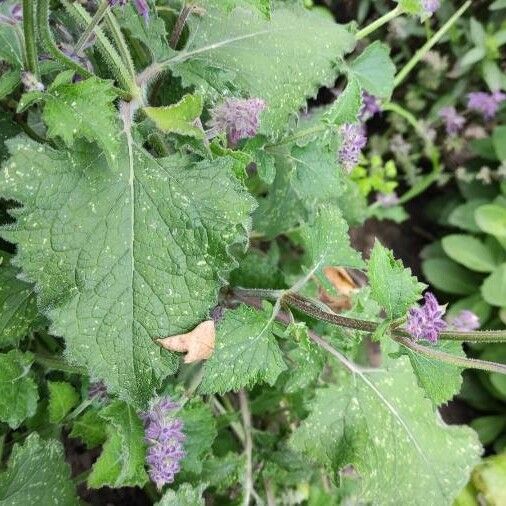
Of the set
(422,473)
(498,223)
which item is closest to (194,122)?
(422,473)

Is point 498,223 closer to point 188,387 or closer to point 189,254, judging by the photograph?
point 188,387

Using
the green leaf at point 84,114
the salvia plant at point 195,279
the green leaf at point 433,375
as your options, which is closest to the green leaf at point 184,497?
the salvia plant at point 195,279

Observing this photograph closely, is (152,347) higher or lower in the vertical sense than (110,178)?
lower

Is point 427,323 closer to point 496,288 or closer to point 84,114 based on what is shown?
point 84,114

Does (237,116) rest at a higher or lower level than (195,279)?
higher

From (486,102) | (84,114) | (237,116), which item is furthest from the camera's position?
(486,102)

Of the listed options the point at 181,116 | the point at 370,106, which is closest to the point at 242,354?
the point at 181,116

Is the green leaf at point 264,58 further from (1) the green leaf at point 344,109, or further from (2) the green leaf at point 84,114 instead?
(2) the green leaf at point 84,114
